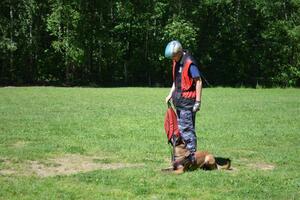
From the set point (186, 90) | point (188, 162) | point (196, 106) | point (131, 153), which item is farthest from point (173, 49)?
point (131, 153)

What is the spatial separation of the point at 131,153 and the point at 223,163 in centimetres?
194

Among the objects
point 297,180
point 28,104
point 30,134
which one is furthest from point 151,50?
point 297,180

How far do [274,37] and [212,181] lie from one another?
33007 mm

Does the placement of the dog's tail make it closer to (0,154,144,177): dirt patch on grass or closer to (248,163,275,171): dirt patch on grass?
(248,163,275,171): dirt patch on grass

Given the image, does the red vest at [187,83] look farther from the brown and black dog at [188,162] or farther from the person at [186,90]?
the brown and black dog at [188,162]

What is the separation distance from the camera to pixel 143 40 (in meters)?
39.5

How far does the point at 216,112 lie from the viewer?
18844 millimetres

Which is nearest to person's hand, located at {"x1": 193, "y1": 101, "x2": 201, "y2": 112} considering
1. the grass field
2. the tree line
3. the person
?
the person

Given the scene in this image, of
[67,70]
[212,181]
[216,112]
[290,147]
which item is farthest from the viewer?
[67,70]

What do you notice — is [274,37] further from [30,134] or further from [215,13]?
[30,134]

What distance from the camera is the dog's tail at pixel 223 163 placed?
9.25 meters

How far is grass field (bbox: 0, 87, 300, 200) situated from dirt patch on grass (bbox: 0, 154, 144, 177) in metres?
0.02

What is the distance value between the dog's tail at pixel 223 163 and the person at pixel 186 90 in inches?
24.2

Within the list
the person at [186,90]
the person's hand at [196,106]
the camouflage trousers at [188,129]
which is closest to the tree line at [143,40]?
the person at [186,90]
